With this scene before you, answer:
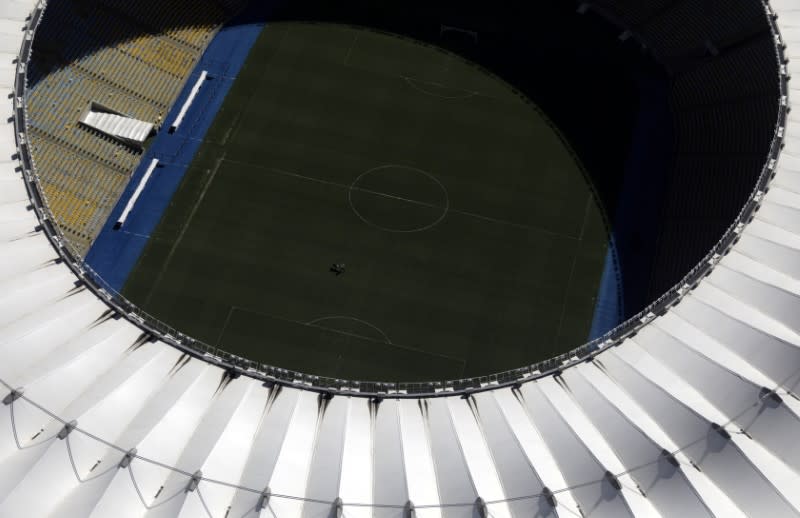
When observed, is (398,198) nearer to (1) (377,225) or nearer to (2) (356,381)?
(1) (377,225)

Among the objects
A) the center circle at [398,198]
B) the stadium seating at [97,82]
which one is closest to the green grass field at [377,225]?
the center circle at [398,198]

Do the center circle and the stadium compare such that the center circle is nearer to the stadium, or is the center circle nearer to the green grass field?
the green grass field

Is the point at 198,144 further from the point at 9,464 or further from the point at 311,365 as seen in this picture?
the point at 9,464

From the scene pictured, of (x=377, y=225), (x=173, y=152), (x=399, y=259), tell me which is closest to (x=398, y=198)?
(x=377, y=225)

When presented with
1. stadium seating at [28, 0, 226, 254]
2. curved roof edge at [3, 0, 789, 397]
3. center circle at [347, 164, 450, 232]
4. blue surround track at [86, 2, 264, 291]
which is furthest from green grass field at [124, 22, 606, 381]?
stadium seating at [28, 0, 226, 254]

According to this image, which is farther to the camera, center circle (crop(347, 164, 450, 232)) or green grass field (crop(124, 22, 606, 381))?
center circle (crop(347, 164, 450, 232))

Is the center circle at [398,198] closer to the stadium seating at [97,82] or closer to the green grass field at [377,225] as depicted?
the green grass field at [377,225]

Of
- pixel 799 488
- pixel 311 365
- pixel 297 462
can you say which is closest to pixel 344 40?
pixel 311 365
